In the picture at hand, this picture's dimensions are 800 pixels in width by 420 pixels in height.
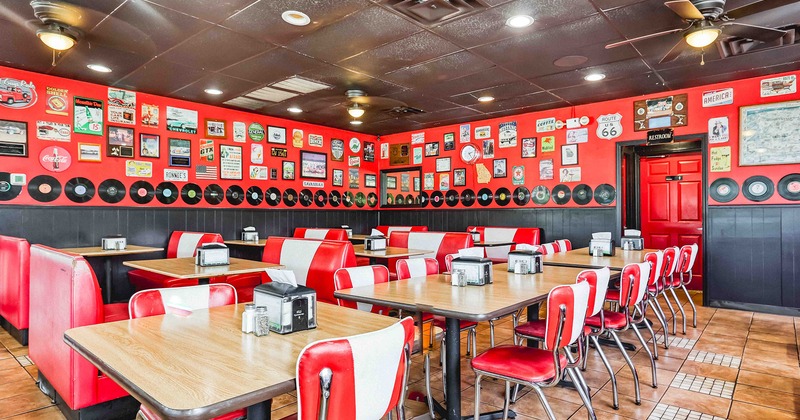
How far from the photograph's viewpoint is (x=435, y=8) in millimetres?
3816

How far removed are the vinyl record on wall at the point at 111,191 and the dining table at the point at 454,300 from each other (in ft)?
16.8

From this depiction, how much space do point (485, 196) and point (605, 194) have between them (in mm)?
2116

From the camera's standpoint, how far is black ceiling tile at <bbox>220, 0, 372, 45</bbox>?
3.75m

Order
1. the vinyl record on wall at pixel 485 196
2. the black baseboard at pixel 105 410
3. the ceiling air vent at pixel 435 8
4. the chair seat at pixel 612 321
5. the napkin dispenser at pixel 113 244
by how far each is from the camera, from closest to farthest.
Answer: the black baseboard at pixel 105 410 → the chair seat at pixel 612 321 → the ceiling air vent at pixel 435 8 → the napkin dispenser at pixel 113 244 → the vinyl record on wall at pixel 485 196

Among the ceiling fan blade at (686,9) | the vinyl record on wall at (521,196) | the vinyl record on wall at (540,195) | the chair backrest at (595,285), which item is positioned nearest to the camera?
the chair backrest at (595,285)

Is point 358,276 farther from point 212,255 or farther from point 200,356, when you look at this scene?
point 212,255

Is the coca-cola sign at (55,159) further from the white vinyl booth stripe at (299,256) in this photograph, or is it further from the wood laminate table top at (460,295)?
the wood laminate table top at (460,295)

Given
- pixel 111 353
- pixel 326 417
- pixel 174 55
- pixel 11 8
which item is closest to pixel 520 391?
pixel 326 417

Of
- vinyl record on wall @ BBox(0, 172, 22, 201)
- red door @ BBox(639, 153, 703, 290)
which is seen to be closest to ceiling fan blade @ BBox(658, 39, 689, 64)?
red door @ BBox(639, 153, 703, 290)

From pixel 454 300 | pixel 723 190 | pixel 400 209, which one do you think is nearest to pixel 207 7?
pixel 454 300

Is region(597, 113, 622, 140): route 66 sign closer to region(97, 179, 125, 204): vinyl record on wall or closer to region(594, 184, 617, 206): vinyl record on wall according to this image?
region(594, 184, 617, 206): vinyl record on wall

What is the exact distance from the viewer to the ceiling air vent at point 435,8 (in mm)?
3701

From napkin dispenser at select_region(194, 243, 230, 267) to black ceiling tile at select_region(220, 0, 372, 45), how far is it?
208 centimetres

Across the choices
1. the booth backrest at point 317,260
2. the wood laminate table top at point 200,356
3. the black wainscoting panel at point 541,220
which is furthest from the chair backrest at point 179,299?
the black wainscoting panel at point 541,220
